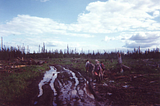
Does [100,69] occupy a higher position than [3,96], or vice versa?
[100,69]

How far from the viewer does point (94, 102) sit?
6492mm

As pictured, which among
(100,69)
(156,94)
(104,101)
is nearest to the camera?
(104,101)

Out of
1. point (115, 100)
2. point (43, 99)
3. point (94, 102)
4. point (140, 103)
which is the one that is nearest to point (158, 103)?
point (140, 103)

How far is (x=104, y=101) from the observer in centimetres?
671

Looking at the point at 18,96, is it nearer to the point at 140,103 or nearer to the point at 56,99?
the point at 56,99

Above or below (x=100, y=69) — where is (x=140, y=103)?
below

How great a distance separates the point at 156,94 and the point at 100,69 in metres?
5.74

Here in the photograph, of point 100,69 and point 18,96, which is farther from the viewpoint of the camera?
point 100,69

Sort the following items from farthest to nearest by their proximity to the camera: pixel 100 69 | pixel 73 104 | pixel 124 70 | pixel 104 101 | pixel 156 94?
pixel 124 70 → pixel 100 69 → pixel 156 94 → pixel 104 101 → pixel 73 104

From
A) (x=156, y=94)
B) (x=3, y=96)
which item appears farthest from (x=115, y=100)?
(x=3, y=96)

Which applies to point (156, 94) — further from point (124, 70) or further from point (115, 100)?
point (124, 70)

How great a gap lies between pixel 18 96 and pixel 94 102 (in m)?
5.45

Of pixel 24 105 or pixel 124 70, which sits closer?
pixel 24 105

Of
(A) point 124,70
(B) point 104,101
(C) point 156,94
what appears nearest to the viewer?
(B) point 104,101
